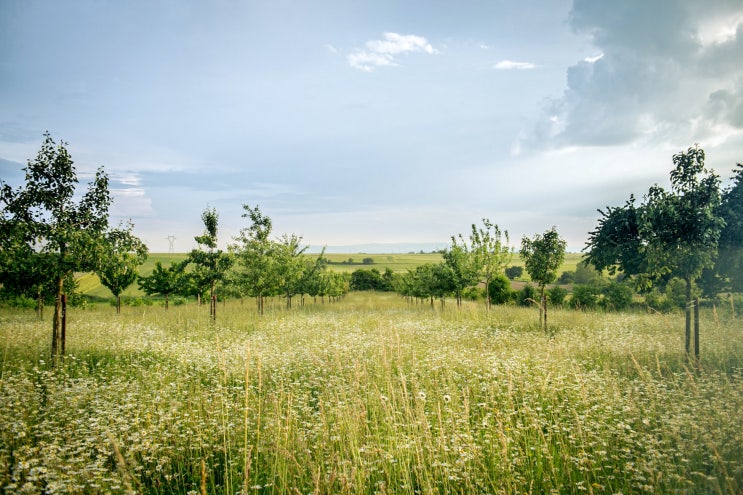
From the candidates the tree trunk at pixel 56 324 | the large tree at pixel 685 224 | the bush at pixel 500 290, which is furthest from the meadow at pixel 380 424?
the bush at pixel 500 290

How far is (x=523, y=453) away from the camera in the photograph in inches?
180

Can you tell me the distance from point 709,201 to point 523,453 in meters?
8.89

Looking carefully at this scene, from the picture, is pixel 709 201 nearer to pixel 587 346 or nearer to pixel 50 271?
pixel 587 346

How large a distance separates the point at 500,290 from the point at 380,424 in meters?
31.6

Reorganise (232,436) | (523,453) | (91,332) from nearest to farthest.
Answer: (523,453) → (232,436) → (91,332)

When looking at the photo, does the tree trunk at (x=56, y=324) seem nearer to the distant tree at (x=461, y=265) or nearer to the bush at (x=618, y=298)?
the distant tree at (x=461, y=265)

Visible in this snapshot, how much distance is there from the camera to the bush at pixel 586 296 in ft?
89.5

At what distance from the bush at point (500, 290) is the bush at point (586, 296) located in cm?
690

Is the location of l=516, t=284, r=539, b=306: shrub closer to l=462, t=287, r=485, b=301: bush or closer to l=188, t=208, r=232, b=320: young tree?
l=462, t=287, r=485, b=301: bush

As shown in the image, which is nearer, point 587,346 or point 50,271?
point 50,271

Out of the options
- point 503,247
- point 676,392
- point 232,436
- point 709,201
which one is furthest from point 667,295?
point 232,436

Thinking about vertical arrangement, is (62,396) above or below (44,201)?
below

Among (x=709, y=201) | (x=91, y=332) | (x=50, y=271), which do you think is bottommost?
(x=91, y=332)

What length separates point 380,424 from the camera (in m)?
5.73
